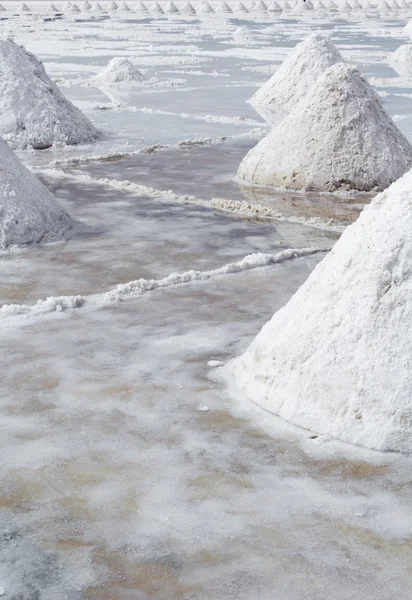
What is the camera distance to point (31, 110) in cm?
1125

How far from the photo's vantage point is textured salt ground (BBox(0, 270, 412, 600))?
2.83 m

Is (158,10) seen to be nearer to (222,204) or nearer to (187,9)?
(187,9)

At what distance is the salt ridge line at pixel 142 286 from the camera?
17.2 ft

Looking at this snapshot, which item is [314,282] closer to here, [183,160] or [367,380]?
[367,380]

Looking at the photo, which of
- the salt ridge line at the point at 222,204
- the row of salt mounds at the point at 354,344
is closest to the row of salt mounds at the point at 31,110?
the salt ridge line at the point at 222,204

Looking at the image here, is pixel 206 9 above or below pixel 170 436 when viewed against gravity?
below

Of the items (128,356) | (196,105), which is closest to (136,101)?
(196,105)

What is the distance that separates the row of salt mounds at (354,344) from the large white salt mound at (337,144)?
4533mm

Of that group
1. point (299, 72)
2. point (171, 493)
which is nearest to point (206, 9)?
point (299, 72)

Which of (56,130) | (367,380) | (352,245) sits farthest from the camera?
(56,130)

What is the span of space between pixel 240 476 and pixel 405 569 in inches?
29.4

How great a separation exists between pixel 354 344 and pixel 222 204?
14.2 ft

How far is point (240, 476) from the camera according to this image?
3406 millimetres

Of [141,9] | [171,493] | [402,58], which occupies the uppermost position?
[171,493]
